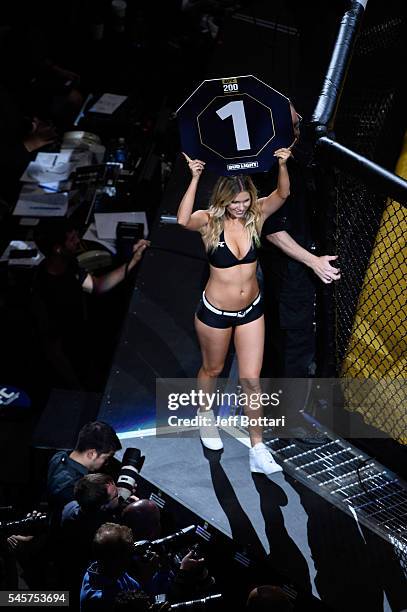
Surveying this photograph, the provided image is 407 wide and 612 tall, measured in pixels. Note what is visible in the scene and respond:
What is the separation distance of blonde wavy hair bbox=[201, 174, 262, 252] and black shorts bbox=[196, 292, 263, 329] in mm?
287

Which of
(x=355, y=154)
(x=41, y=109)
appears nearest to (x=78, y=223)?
(x=41, y=109)

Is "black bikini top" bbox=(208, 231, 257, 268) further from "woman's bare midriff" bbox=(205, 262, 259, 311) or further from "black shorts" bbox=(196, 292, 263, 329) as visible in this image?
"black shorts" bbox=(196, 292, 263, 329)

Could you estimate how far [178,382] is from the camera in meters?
4.70

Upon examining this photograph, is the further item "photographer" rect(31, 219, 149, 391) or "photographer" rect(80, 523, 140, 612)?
"photographer" rect(31, 219, 149, 391)

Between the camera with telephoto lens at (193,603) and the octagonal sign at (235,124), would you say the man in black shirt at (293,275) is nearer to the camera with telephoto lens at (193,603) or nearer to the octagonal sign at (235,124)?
the octagonal sign at (235,124)

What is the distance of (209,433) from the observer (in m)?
4.41

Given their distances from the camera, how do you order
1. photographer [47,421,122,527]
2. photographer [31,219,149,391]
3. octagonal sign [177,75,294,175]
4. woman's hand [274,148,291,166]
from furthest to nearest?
photographer [31,219,149,391] → photographer [47,421,122,527] → woman's hand [274,148,291,166] → octagonal sign [177,75,294,175]

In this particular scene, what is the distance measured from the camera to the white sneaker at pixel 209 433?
438cm

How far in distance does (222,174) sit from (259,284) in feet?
1.96

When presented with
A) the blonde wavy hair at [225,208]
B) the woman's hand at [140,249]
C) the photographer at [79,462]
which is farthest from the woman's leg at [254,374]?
the woman's hand at [140,249]

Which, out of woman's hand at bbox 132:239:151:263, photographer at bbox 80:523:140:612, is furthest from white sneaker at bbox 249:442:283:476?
woman's hand at bbox 132:239:151:263

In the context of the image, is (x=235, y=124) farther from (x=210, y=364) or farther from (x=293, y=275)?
(x=210, y=364)

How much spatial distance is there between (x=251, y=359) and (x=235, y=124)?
3.71 feet

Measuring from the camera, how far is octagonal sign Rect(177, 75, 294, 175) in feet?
12.0
